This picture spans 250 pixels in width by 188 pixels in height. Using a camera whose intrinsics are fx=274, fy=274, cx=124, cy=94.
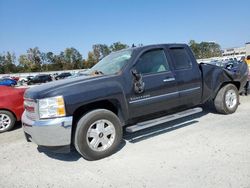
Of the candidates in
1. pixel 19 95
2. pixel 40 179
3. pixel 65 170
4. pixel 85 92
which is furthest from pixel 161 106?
pixel 19 95

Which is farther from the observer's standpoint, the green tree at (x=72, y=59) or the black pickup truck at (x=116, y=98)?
the green tree at (x=72, y=59)

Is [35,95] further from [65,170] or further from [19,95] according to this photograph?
[19,95]

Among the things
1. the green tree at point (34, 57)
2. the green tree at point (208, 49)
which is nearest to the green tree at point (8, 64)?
the green tree at point (34, 57)

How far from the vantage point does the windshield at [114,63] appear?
517cm

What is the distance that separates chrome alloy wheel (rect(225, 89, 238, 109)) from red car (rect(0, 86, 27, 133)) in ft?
17.5

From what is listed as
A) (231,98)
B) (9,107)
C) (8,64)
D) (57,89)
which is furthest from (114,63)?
(8,64)

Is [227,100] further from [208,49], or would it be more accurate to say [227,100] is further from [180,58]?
[208,49]

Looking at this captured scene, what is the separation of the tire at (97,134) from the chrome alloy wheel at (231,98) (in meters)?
3.34

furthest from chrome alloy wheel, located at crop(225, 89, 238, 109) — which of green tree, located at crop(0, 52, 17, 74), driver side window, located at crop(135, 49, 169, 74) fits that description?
green tree, located at crop(0, 52, 17, 74)

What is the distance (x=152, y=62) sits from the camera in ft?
17.6

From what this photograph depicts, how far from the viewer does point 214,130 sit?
221 inches

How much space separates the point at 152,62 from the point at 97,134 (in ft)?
6.03

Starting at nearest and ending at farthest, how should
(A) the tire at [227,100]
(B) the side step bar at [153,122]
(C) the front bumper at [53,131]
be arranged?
(C) the front bumper at [53,131] < (B) the side step bar at [153,122] < (A) the tire at [227,100]

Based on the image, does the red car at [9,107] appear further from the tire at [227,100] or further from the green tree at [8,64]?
the green tree at [8,64]
